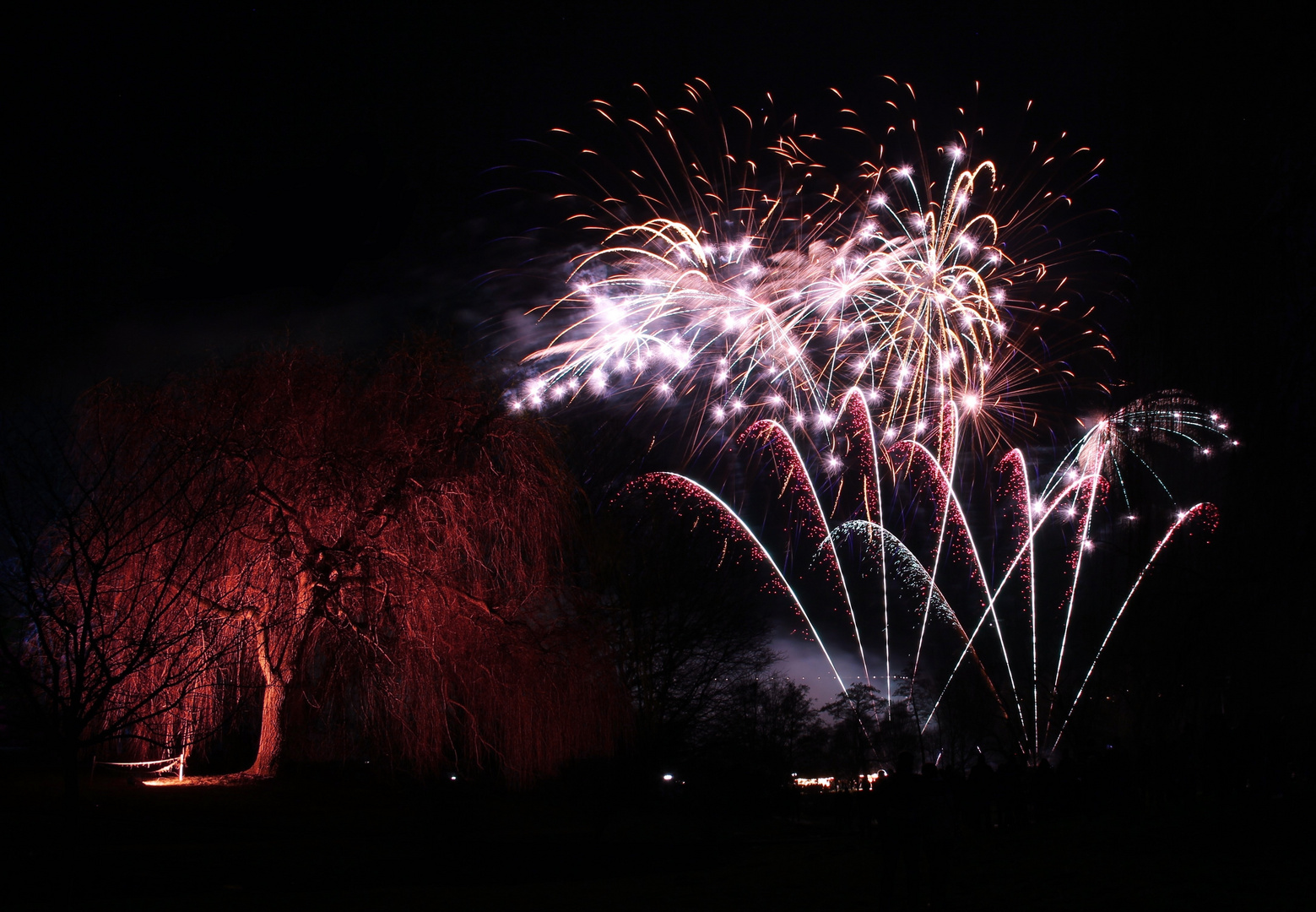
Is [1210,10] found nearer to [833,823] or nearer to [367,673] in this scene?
[367,673]

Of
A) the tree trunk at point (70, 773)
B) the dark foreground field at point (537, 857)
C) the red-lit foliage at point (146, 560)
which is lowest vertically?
the dark foreground field at point (537, 857)

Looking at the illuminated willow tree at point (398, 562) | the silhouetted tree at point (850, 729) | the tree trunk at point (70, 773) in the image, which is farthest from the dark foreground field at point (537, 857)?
the silhouetted tree at point (850, 729)

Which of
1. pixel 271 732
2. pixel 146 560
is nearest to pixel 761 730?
pixel 271 732

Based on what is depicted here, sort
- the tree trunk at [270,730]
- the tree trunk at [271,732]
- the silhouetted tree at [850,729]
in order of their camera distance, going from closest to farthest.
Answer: the tree trunk at [270,730], the tree trunk at [271,732], the silhouetted tree at [850,729]

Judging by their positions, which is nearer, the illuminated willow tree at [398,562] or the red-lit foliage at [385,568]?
the red-lit foliage at [385,568]

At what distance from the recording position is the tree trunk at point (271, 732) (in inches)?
588

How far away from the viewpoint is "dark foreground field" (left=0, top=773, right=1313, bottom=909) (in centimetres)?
731

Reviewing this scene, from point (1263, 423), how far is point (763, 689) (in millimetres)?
42976

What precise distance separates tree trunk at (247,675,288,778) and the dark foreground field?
49cm

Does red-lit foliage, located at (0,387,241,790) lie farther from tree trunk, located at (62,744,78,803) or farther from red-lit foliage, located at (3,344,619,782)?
tree trunk, located at (62,744,78,803)

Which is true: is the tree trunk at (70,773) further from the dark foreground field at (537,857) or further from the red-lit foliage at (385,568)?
the red-lit foliage at (385,568)

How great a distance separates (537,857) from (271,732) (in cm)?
506

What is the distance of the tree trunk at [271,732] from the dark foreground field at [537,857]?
49 centimetres

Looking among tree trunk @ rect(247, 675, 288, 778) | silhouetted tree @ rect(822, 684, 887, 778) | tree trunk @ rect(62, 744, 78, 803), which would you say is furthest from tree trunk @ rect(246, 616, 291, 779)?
silhouetted tree @ rect(822, 684, 887, 778)
